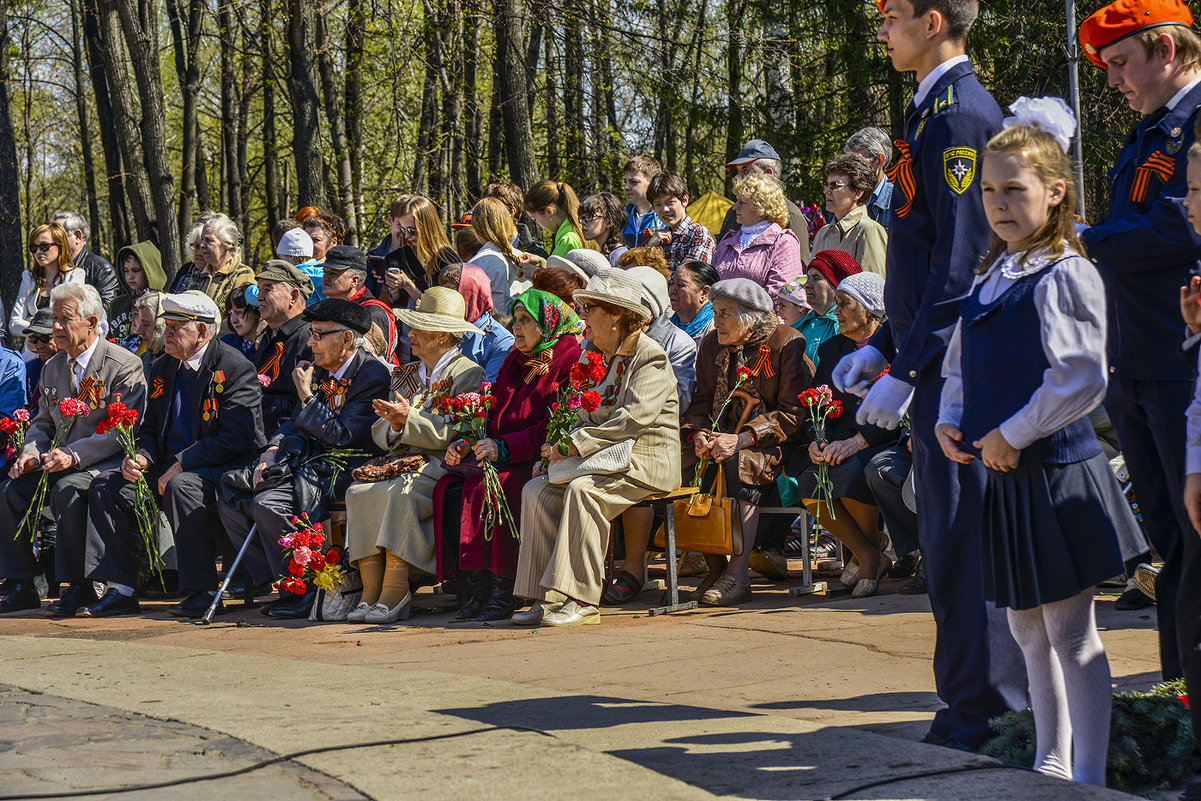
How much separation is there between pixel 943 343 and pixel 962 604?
0.75m

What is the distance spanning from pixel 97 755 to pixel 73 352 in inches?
212

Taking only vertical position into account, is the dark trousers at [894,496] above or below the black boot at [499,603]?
above

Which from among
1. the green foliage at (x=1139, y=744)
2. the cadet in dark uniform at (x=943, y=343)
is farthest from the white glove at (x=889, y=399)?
the green foliage at (x=1139, y=744)

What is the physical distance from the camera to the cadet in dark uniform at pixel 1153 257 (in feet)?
12.6

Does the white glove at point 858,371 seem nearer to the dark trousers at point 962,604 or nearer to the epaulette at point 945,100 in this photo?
the dark trousers at point 962,604

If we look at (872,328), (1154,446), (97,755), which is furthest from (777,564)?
(97,755)

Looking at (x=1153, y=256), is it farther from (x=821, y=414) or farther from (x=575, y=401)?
(x=575, y=401)

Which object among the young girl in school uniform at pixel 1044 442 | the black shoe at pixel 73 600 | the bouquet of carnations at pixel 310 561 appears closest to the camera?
the young girl in school uniform at pixel 1044 442

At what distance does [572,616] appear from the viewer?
7008mm

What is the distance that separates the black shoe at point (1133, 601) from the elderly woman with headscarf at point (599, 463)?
7.67 feet

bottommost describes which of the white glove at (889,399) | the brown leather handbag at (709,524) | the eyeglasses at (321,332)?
the brown leather handbag at (709,524)

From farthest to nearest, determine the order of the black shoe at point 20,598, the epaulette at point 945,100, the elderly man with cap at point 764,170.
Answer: the elderly man with cap at point 764,170
the black shoe at point 20,598
the epaulette at point 945,100

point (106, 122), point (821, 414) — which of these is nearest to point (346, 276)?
point (821, 414)

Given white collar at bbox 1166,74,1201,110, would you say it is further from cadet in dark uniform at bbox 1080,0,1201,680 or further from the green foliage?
the green foliage
